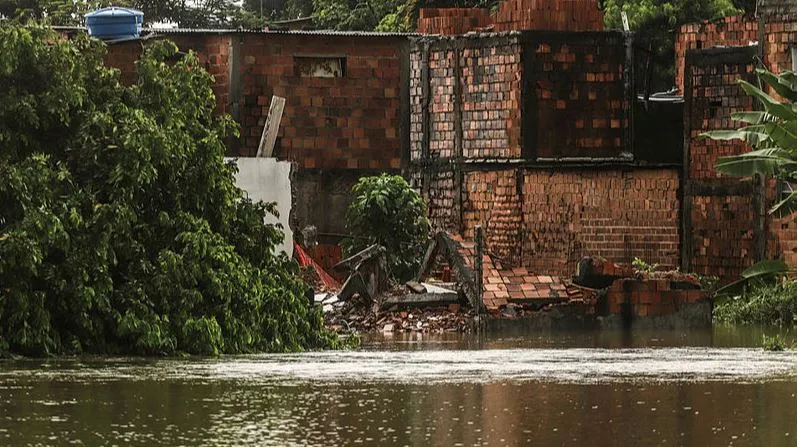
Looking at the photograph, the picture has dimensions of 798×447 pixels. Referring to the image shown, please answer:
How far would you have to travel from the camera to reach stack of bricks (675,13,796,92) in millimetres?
29938

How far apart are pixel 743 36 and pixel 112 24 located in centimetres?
1069

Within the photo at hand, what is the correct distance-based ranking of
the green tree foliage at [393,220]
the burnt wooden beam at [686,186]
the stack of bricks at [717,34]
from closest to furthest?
the green tree foliage at [393,220], the stack of bricks at [717,34], the burnt wooden beam at [686,186]

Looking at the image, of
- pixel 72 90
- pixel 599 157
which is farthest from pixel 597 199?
pixel 72 90

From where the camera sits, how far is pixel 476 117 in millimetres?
34375

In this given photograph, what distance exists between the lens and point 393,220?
A: 31.2 metres

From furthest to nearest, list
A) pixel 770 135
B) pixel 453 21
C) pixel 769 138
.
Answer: pixel 453 21, pixel 769 138, pixel 770 135

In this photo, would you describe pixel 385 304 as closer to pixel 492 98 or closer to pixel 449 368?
pixel 492 98

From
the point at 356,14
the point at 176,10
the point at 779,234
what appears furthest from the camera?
the point at 176,10

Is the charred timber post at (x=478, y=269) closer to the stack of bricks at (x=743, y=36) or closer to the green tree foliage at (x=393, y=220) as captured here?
the green tree foliage at (x=393, y=220)

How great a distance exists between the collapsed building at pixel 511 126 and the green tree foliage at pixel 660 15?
4003mm

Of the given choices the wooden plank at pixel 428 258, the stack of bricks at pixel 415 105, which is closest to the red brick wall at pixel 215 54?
the stack of bricks at pixel 415 105

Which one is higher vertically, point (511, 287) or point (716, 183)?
point (716, 183)

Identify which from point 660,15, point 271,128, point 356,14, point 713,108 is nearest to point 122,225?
point 271,128

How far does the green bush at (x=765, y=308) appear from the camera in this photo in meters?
27.5
